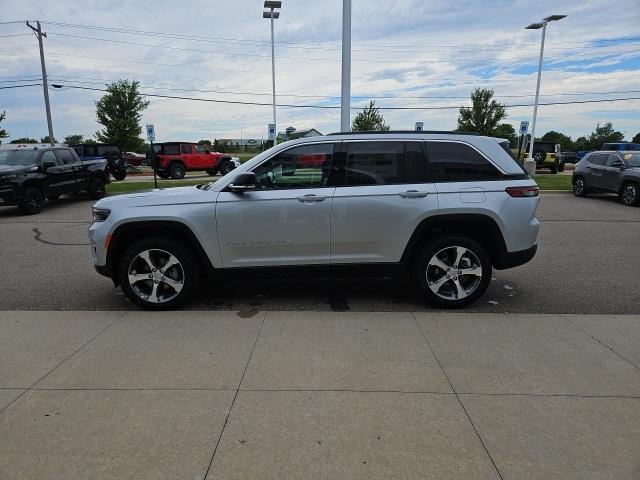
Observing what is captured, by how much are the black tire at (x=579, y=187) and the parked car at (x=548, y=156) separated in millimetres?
16175

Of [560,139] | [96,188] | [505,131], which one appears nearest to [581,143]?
[560,139]

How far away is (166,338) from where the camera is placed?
416 cm

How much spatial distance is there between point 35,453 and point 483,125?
41.5 metres

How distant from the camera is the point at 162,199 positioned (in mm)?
4766

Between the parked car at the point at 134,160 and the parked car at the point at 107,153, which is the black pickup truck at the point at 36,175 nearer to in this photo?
the parked car at the point at 107,153

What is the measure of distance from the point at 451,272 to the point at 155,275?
3054mm

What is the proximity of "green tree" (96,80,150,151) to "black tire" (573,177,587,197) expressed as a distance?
103 ft

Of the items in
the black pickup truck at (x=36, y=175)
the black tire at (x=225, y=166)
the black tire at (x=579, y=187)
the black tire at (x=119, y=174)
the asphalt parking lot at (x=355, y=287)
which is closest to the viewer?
the asphalt parking lot at (x=355, y=287)

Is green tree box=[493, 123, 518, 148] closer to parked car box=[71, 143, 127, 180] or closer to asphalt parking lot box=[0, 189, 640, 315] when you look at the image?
parked car box=[71, 143, 127, 180]

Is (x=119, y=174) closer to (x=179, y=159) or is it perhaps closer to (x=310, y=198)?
(x=179, y=159)

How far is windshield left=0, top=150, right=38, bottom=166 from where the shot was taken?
12570 mm

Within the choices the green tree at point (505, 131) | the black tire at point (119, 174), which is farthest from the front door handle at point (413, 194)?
the green tree at point (505, 131)

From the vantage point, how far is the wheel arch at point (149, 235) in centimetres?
471

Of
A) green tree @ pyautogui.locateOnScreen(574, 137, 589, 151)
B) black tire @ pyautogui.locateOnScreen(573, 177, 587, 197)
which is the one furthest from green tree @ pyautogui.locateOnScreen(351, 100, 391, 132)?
green tree @ pyautogui.locateOnScreen(574, 137, 589, 151)
